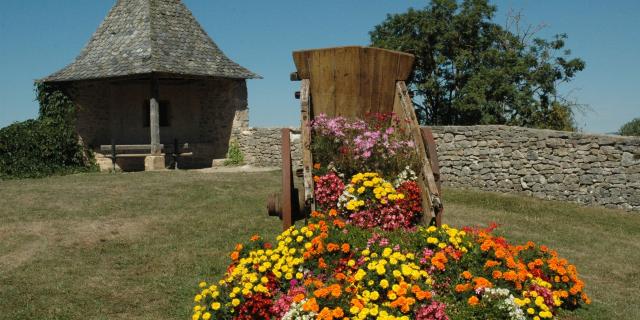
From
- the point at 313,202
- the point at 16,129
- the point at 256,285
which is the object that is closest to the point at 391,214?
the point at 313,202

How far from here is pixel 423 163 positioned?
5.92 metres

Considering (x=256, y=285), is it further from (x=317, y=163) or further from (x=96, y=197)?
(x=96, y=197)

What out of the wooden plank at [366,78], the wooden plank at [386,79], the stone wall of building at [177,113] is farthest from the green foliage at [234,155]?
the wooden plank at [386,79]

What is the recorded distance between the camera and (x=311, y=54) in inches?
265

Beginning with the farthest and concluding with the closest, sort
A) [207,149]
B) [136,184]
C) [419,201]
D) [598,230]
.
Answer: [207,149] → [136,184] → [598,230] → [419,201]

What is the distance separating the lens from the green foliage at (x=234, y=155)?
66.5 feet

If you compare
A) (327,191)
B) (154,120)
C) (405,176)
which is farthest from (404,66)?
(154,120)

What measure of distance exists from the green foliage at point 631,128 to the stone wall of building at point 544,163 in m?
17.9

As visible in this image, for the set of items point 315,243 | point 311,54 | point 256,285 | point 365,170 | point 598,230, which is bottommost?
point 598,230

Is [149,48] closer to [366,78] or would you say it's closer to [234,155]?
[234,155]

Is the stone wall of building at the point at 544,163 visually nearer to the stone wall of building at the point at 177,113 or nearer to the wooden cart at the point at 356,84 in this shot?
the wooden cart at the point at 356,84

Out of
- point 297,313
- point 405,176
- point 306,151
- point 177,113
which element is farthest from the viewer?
point 177,113

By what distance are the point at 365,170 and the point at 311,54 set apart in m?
1.48

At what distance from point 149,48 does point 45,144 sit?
4349mm
